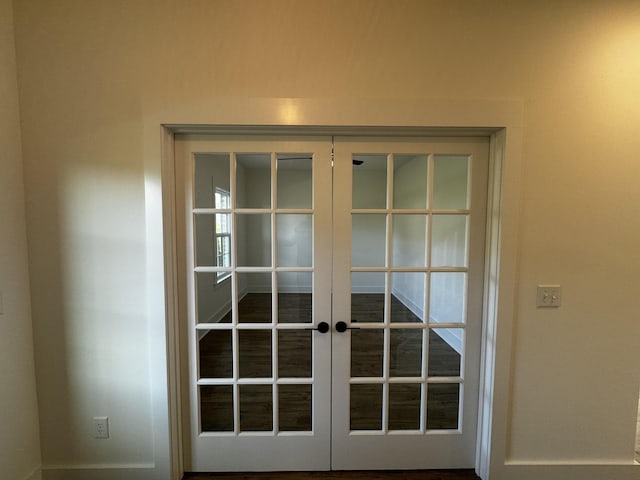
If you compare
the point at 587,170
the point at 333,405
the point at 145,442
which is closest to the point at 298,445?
the point at 333,405

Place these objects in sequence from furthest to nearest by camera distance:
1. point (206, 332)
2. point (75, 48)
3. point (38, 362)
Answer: point (206, 332), point (38, 362), point (75, 48)

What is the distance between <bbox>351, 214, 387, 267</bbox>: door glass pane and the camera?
1.48m

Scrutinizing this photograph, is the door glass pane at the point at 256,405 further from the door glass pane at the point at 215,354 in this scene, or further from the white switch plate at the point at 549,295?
the white switch plate at the point at 549,295

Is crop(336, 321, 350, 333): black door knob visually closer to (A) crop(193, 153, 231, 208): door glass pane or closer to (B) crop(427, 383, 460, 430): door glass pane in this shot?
(B) crop(427, 383, 460, 430): door glass pane

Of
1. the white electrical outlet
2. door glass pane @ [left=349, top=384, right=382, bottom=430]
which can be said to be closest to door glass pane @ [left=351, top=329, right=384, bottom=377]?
door glass pane @ [left=349, top=384, right=382, bottom=430]

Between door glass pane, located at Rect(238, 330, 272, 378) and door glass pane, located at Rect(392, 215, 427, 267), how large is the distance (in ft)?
3.05

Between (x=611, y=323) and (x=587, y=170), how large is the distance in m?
0.87

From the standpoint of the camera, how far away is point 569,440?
1.46 meters

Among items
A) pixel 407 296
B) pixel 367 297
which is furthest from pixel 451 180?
pixel 367 297

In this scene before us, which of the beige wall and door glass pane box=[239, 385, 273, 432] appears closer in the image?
the beige wall

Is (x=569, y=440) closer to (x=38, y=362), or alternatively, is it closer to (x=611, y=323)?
(x=611, y=323)

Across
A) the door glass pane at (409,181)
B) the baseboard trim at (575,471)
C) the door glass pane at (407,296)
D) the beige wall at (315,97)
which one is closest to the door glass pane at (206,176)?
the beige wall at (315,97)

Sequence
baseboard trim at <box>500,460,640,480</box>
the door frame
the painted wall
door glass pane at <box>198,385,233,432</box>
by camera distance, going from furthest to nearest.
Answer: door glass pane at <box>198,385,233,432</box> → baseboard trim at <box>500,460,640,480</box> → the door frame → the painted wall

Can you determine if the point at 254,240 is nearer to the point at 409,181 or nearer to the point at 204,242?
the point at 204,242
